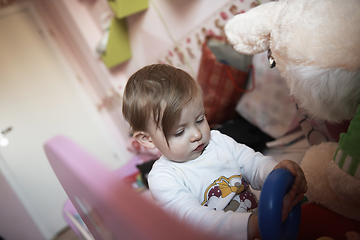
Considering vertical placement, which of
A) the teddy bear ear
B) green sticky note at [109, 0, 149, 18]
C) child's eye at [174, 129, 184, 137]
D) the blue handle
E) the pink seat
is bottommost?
the blue handle

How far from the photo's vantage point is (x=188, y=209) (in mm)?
505

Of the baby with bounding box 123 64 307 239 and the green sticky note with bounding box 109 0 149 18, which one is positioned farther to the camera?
the green sticky note with bounding box 109 0 149 18

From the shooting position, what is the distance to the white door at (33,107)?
1.85 m

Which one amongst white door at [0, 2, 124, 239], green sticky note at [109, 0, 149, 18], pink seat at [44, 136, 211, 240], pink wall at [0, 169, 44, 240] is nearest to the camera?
pink seat at [44, 136, 211, 240]

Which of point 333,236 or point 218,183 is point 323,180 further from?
point 218,183

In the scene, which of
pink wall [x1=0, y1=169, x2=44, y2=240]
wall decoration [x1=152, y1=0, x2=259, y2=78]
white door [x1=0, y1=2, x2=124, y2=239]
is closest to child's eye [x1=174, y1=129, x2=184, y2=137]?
wall decoration [x1=152, y1=0, x2=259, y2=78]

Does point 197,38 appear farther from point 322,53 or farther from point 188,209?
point 188,209

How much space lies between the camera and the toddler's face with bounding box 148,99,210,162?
56 cm

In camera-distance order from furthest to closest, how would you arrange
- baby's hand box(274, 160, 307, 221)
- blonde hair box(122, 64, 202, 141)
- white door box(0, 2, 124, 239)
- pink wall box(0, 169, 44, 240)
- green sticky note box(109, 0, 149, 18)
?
white door box(0, 2, 124, 239)
green sticky note box(109, 0, 149, 18)
pink wall box(0, 169, 44, 240)
blonde hair box(122, 64, 202, 141)
baby's hand box(274, 160, 307, 221)

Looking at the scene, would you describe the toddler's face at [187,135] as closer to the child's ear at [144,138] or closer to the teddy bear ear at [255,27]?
the child's ear at [144,138]

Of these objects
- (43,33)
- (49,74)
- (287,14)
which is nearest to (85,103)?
(49,74)

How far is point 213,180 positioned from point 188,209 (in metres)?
0.11

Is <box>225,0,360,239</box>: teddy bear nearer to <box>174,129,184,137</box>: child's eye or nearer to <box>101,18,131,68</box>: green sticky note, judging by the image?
<box>174,129,184,137</box>: child's eye

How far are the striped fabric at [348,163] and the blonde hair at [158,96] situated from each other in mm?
308
